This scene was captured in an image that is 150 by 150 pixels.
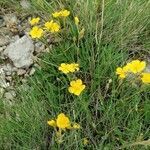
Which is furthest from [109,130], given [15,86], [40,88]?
[15,86]

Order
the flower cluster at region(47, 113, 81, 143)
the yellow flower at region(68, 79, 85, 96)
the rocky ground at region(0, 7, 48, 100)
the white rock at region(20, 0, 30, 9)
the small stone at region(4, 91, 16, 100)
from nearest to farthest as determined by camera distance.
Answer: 1. the flower cluster at region(47, 113, 81, 143)
2. the yellow flower at region(68, 79, 85, 96)
3. the small stone at region(4, 91, 16, 100)
4. the rocky ground at region(0, 7, 48, 100)
5. the white rock at region(20, 0, 30, 9)

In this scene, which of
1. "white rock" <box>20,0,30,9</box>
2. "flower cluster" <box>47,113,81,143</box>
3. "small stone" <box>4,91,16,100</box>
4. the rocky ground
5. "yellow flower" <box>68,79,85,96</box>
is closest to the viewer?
"flower cluster" <box>47,113,81,143</box>

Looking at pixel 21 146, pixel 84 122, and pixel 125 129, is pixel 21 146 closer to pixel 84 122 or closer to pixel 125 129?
pixel 84 122

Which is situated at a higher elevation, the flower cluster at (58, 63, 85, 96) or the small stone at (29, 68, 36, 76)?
the small stone at (29, 68, 36, 76)

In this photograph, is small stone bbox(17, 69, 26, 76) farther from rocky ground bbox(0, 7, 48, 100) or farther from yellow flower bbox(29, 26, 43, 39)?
yellow flower bbox(29, 26, 43, 39)

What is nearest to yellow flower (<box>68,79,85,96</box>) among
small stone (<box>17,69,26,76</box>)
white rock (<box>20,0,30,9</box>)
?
small stone (<box>17,69,26,76</box>)

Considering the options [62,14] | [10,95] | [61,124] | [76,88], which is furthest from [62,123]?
[62,14]

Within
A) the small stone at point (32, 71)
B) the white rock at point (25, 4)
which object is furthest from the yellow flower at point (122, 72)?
the white rock at point (25, 4)

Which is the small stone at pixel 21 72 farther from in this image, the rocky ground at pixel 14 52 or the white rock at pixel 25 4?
the white rock at pixel 25 4
